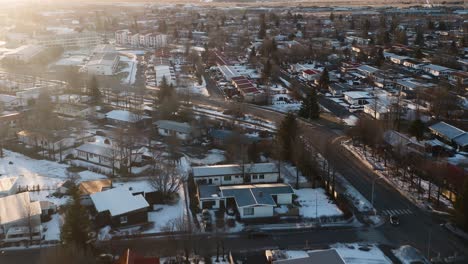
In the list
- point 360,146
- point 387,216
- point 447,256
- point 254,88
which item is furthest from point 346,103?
point 447,256

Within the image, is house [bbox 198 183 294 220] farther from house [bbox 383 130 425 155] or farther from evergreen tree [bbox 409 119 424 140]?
evergreen tree [bbox 409 119 424 140]

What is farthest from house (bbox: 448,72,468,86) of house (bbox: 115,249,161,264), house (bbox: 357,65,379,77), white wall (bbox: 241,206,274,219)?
house (bbox: 115,249,161,264)

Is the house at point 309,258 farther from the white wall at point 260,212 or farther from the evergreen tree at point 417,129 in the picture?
the evergreen tree at point 417,129

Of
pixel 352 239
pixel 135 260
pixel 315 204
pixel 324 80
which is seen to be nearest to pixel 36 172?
pixel 135 260

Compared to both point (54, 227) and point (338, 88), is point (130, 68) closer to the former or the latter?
point (338, 88)

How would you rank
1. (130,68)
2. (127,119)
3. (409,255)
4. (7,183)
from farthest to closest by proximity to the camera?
(130,68)
(127,119)
(7,183)
(409,255)

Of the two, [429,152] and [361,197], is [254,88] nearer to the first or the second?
[429,152]
